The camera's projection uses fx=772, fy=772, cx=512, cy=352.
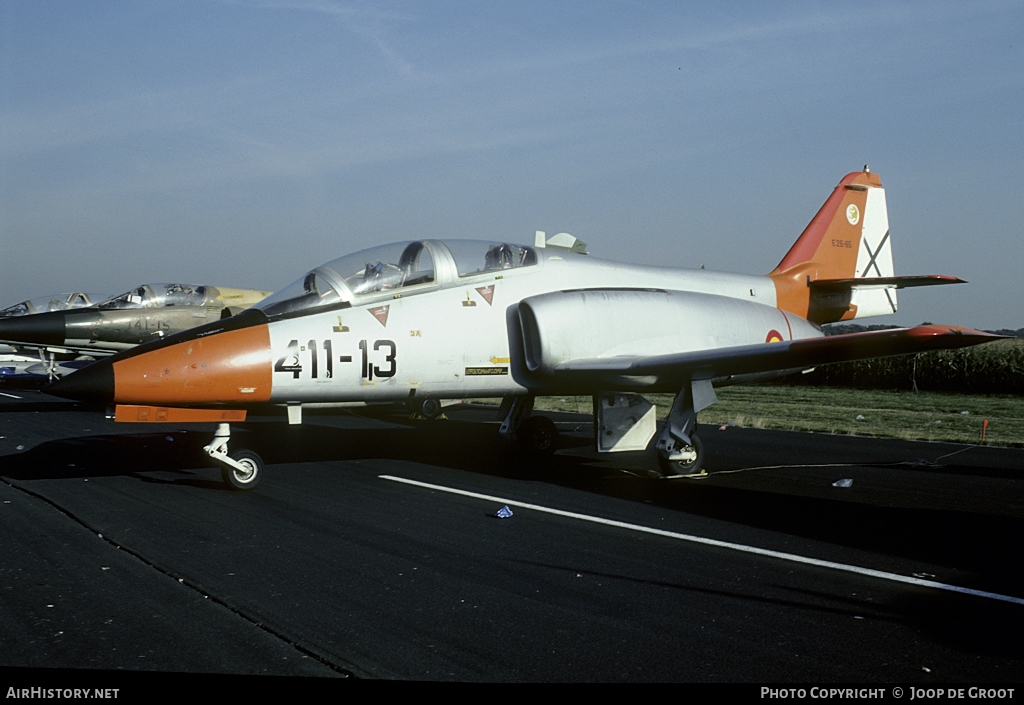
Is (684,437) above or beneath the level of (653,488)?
above

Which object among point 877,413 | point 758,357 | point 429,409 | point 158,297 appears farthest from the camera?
point 877,413

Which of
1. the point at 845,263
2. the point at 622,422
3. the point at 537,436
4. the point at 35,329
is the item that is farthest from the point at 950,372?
the point at 35,329

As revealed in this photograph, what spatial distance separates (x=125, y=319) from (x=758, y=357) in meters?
15.6

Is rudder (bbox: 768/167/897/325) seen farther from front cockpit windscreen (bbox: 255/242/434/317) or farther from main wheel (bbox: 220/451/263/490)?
main wheel (bbox: 220/451/263/490)

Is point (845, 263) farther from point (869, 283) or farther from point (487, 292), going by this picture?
point (487, 292)

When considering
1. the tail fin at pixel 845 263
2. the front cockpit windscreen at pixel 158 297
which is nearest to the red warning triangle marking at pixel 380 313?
the tail fin at pixel 845 263

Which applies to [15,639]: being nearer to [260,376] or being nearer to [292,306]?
[260,376]

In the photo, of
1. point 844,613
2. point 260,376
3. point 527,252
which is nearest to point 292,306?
point 260,376

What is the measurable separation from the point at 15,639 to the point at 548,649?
2.80 meters

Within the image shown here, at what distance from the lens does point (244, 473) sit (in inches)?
334

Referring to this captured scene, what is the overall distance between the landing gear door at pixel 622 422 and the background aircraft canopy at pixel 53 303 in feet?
64.8

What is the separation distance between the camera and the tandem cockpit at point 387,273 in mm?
8562

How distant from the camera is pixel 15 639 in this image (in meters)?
4.05

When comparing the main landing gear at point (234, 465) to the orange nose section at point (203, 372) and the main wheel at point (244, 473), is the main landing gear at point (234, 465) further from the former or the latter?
the orange nose section at point (203, 372)
